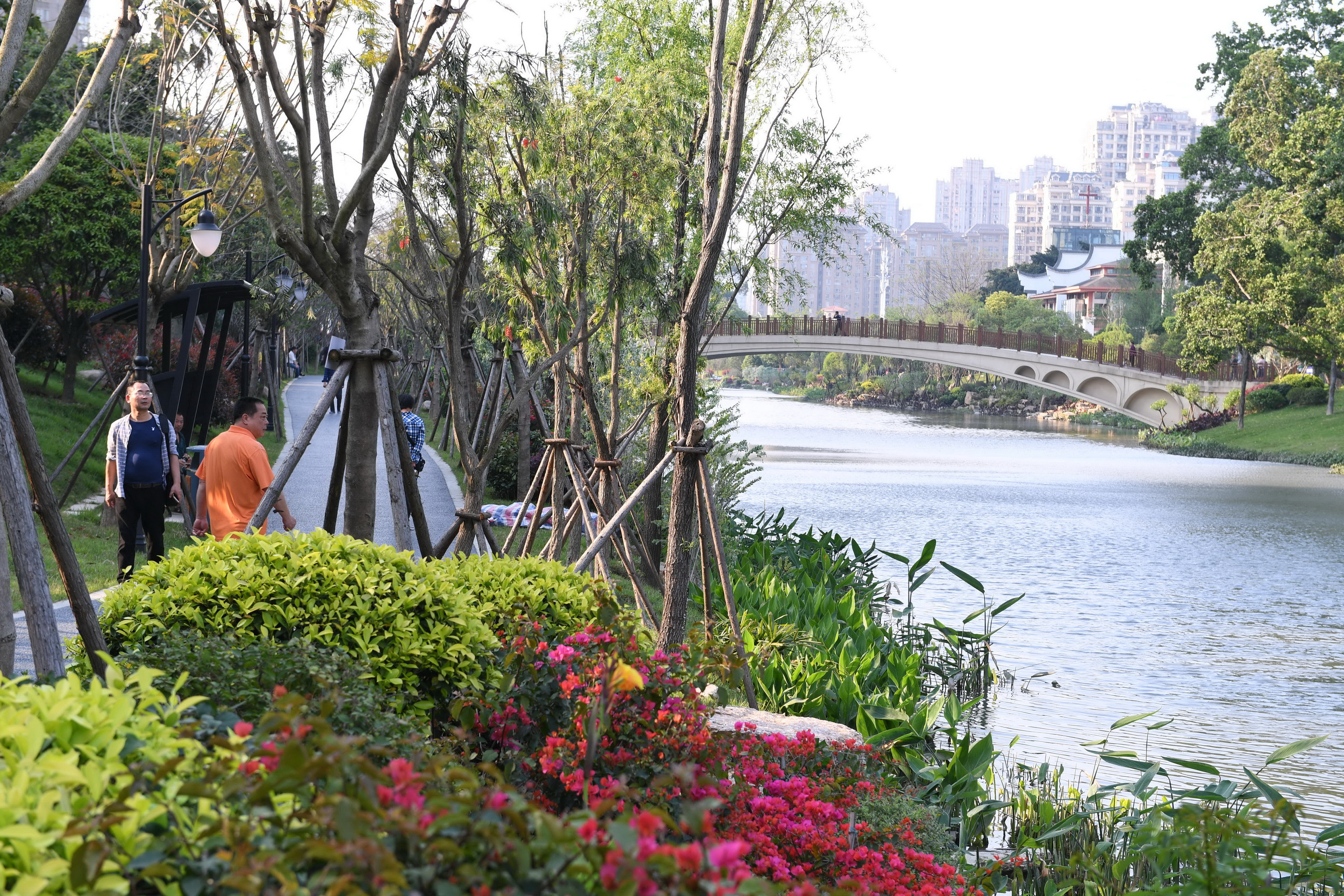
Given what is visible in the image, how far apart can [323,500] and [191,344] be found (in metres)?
2.31

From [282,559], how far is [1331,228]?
3656cm

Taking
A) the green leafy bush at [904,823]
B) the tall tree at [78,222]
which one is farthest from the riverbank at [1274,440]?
the green leafy bush at [904,823]

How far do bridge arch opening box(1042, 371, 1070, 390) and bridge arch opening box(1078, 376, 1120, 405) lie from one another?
614 mm

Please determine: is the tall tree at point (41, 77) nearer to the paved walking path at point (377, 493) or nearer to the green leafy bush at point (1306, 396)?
the paved walking path at point (377, 493)

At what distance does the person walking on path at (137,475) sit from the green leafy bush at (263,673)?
436 centimetres

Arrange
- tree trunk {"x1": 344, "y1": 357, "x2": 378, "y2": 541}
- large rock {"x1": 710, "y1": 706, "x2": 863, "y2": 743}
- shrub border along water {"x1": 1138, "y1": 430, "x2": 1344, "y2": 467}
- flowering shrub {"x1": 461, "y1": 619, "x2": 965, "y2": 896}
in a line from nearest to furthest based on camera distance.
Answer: flowering shrub {"x1": 461, "y1": 619, "x2": 965, "y2": 896}, large rock {"x1": 710, "y1": 706, "x2": 863, "y2": 743}, tree trunk {"x1": 344, "y1": 357, "x2": 378, "y2": 541}, shrub border along water {"x1": 1138, "y1": 430, "x2": 1344, "y2": 467}

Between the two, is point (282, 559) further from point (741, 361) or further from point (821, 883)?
point (741, 361)

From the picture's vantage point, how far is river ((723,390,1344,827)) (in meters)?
8.05

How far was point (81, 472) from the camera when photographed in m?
13.6

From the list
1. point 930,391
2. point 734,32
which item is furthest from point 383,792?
point 930,391

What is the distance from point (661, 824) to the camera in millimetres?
1845

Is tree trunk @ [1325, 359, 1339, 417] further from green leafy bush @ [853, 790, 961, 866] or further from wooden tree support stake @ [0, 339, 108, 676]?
wooden tree support stake @ [0, 339, 108, 676]

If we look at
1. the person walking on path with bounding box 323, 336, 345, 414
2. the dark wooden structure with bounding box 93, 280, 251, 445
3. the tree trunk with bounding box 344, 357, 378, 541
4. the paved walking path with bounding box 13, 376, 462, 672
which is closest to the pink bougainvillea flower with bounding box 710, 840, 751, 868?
the tree trunk with bounding box 344, 357, 378, 541

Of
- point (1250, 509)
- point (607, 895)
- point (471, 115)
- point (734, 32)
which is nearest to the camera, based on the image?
point (607, 895)
